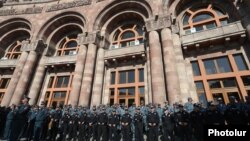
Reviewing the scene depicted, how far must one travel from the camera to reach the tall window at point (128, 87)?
480 inches

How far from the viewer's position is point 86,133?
8.13 metres

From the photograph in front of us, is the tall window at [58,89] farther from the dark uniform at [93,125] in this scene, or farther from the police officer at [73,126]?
the dark uniform at [93,125]

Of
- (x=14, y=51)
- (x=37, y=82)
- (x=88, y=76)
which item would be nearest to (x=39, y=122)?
(x=88, y=76)

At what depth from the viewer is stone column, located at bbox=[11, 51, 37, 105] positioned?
44.1ft

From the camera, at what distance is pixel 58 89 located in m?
14.6

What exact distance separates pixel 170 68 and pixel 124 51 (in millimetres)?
4530

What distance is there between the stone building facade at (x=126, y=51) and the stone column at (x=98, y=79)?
8cm

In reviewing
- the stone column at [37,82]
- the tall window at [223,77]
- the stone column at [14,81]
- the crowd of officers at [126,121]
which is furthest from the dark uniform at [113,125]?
the stone column at [14,81]

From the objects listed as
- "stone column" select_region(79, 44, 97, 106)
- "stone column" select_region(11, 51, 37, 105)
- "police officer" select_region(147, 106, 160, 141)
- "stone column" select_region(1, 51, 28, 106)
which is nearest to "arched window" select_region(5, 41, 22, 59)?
"stone column" select_region(1, 51, 28, 106)

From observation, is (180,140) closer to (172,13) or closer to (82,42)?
(172,13)

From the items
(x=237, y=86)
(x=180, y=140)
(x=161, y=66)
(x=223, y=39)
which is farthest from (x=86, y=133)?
(x=223, y=39)

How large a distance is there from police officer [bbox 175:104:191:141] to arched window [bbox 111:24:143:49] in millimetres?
8454

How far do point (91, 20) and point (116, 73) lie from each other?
5754mm

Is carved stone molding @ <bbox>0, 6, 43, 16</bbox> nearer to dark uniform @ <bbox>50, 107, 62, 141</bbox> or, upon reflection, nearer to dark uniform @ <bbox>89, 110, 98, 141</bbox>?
dark uniform @ <bbox>50, 107, 62, 141</bbox>
